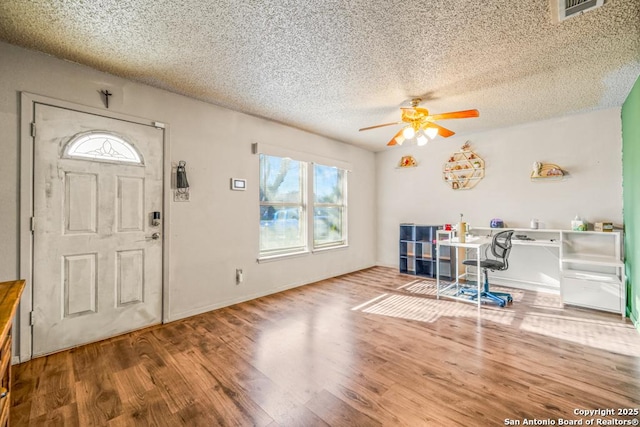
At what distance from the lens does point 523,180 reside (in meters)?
4.39

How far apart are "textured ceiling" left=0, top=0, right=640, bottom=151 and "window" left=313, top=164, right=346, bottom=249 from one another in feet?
5.94

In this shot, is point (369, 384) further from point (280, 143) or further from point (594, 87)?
point (594, 87)

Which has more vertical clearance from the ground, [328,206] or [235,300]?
[328,206]

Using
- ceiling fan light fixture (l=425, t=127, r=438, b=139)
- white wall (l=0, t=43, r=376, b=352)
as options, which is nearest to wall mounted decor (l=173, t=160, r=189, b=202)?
white wall (l=0, t=43, r=376, b=352)

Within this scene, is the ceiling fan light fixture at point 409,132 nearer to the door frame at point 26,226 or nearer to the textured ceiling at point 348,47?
the textured ceiling at point 348,47

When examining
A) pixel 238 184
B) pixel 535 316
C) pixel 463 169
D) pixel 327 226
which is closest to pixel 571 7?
pixel 535 316

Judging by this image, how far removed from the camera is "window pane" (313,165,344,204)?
502 cm

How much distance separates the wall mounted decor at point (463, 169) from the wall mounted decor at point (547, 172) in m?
0.73

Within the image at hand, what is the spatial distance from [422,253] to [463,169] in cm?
169

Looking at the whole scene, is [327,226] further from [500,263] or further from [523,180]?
[523,180]

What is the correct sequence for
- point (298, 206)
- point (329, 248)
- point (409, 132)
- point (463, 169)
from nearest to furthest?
point (409, 132) < point (298, 206) < point (463, 169) < point (329, 248)

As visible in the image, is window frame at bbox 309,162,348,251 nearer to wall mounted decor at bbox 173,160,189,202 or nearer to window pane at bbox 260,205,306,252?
window pane at bbox 260,205,306,252

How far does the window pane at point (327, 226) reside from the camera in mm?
5020

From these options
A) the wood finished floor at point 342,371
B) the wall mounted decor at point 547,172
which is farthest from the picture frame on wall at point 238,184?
the wall mounted decor at point 547,172
